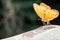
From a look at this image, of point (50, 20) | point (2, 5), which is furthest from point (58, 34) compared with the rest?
point (2, 5)

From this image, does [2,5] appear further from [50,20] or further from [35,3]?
[50,20]

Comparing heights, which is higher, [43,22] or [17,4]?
[17,4]

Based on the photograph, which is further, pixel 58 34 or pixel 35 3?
pixel 35 3
